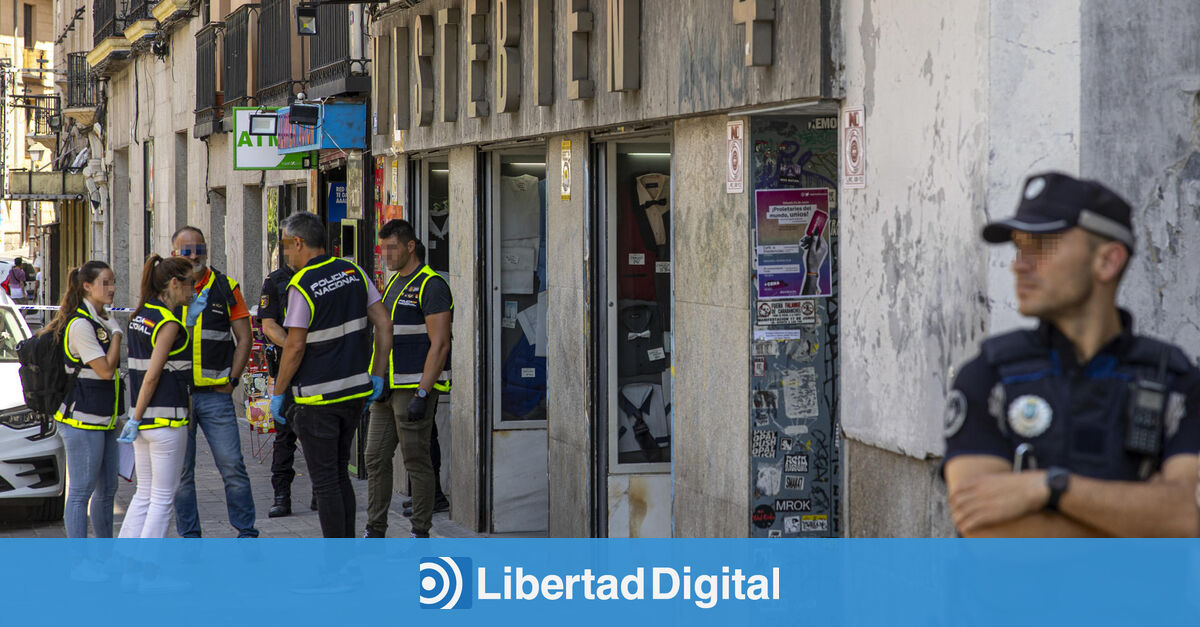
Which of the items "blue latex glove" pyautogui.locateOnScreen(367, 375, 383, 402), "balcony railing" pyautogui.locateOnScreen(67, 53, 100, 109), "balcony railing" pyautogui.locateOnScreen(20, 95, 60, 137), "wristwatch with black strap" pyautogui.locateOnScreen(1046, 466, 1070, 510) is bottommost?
"blue latex glove" pyautogui.locateOnScreen(367, 375, 383, 402)

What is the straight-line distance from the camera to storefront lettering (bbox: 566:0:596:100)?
888 centimetres

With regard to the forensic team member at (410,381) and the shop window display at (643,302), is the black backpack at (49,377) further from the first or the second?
the shop window display at (643,302)

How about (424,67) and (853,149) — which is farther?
(424,67)

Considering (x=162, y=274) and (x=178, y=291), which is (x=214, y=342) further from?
(x=162, y=274)

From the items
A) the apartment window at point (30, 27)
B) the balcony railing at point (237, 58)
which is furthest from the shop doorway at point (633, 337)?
the apartment window at point (30, 27)

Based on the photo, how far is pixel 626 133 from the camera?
8.73 metres

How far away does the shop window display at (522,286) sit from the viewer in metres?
11.0

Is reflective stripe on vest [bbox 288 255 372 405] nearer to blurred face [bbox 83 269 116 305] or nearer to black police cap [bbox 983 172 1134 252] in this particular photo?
blurred face [bbox 83 269 116 305]

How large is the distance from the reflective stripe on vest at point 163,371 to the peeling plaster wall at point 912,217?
372cm

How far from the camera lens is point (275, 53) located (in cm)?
1747

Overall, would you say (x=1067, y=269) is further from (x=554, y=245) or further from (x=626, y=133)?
(x=554, y=245)

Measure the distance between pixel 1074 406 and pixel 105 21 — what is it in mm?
29660

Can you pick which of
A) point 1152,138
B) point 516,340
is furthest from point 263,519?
point 1152,138

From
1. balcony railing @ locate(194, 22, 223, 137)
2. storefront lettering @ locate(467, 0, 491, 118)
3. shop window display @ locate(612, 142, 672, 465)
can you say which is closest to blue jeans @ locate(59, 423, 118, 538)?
shop window display @ locate(612, 142, 672, 465)
